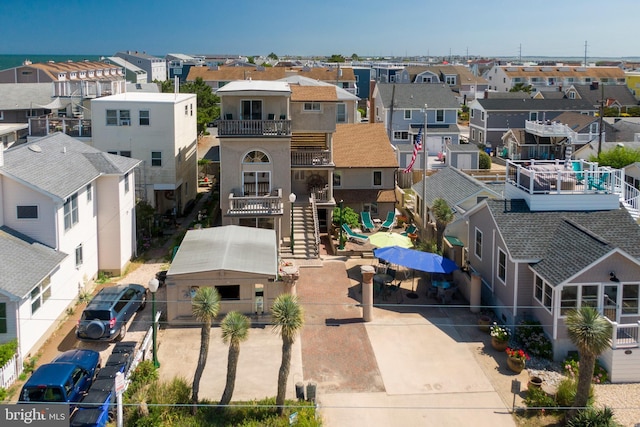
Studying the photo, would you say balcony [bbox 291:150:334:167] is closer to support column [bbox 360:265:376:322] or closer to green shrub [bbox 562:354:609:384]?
support column [bbox 360:265:376:322]

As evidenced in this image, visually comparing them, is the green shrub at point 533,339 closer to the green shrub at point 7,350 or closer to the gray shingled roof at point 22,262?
the gray shingled roof at point 22,262

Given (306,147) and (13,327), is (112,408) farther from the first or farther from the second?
(306,147)

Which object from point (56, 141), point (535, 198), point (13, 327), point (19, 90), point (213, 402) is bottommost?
point (213, 402)

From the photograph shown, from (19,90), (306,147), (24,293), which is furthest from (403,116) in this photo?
(24,293)

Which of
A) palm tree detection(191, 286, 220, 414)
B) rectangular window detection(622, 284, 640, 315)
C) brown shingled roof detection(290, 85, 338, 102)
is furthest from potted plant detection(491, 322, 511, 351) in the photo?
brown shingled roof detection(290, 85, 338, 102)

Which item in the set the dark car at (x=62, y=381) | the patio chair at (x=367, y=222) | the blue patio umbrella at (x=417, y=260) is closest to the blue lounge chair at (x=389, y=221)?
the patio chair at (x=367, y=222)

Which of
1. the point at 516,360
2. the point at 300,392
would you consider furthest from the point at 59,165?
the point at 516,360

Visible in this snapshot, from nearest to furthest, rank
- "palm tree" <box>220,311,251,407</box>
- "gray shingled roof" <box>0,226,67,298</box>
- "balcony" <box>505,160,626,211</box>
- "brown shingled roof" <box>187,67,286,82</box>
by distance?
"palm tree" <box>220,311,251,407</box> → "gray shingled roof" <box>0,226,67,298</box> → "balcony" <box>505,160,626,211</box> → "brown shingled roof" <box>187,67,286,82</box>

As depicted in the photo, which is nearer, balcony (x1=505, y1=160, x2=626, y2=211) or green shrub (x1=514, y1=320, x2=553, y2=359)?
green shrub (x1=514, y1=320, x2=553, y2=359)
